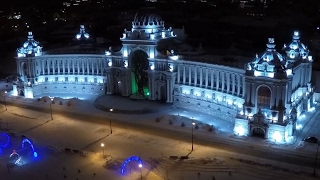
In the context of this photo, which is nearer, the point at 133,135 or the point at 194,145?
the point at 194,145

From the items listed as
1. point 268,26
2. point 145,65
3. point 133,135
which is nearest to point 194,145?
point 133,135

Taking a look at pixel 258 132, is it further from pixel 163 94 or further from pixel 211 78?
pixel 163 94

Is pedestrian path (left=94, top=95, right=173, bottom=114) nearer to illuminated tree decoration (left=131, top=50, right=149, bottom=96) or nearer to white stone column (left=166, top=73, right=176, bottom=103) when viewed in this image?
white stone column (left=166, top=73, right=176, bottom=103)

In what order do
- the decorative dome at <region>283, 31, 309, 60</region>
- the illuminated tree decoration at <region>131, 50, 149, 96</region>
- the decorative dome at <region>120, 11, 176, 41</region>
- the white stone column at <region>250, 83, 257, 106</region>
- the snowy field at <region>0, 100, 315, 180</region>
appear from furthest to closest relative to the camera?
the illuminated tree decoration at <region>131, 50, 149, 96</region>, the decorative dome at <region>120, 11, 176, 41</region>, the decorative dome at <region>283, 31, 309, 60</region>, the white stone column at <region>250, 83, 257, 106</region>, the snowy field at <region>0, 100, 315, 180</region>

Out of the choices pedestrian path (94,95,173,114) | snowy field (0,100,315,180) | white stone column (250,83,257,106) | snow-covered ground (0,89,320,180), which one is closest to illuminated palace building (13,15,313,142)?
white stone column (250,83,257,106)

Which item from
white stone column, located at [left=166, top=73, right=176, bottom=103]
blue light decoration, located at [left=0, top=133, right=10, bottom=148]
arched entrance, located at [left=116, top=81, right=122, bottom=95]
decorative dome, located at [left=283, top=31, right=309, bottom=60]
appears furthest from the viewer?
arched entrance, located at [left=116, top=81, right=122, bottom=95]

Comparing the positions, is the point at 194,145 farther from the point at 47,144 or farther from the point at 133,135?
the point at 47,144
